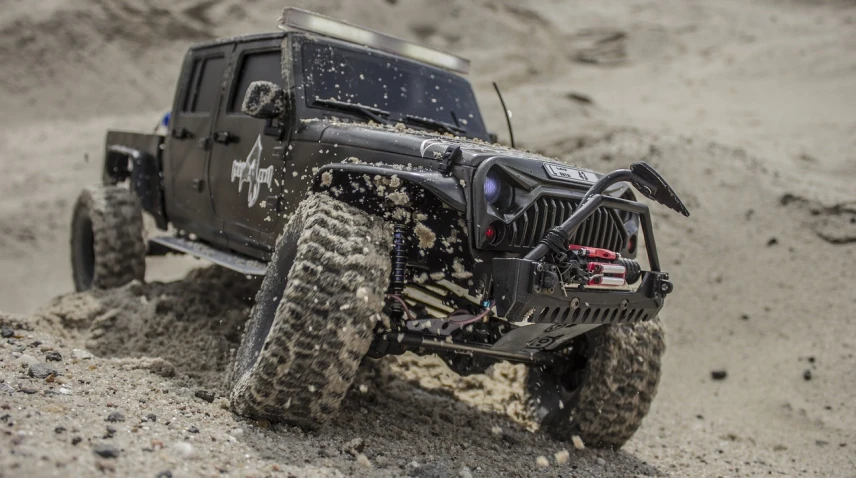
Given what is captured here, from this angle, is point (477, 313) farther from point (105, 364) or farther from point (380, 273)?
point (105, 364)

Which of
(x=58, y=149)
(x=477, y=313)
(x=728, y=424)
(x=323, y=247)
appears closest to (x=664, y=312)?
(x=728, y=424)

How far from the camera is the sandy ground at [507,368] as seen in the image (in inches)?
153

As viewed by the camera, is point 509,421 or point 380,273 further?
point 509,421

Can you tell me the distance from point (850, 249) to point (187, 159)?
629cm

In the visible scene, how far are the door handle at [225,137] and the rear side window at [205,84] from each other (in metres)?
0.38

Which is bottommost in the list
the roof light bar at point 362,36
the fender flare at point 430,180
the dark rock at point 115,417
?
the dark rock at point 115,417

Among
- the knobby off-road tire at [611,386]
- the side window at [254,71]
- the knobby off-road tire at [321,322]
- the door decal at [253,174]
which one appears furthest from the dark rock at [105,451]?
the side window at [254,71]

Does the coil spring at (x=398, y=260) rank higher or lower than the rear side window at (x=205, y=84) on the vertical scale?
lower

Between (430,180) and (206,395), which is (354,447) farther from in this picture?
(430,180)

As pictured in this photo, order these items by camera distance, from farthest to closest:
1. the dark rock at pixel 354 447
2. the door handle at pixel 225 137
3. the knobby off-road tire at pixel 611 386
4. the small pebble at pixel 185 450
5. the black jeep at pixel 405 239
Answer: the door handle at pixel 225 137 < the knobby off-road tire at pixel 611 386 < the dark rock at pixel 354 447 < the black jeep at pixel 405 239 < the small pebble at pixel 185 450

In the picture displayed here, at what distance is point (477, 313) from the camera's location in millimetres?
4023

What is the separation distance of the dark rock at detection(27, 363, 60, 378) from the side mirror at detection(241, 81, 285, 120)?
174 cm

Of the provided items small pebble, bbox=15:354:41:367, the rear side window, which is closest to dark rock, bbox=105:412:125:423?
small pebble, bbox=15:354:41:367

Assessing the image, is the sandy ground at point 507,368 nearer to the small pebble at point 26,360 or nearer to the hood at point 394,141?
the small pebble at point 26,360
